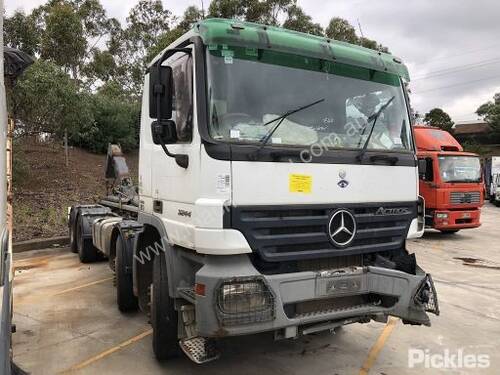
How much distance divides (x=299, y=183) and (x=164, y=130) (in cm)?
115

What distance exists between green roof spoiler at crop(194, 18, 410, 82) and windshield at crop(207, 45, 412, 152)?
0.05 metres

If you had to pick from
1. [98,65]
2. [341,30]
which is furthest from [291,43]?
[98,65]

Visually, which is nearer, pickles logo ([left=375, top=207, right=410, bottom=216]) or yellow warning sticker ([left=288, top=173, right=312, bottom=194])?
yellow warning sticker ([left=288, top=173, right=312, bottom=194])

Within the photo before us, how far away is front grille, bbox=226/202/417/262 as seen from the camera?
12.0ft

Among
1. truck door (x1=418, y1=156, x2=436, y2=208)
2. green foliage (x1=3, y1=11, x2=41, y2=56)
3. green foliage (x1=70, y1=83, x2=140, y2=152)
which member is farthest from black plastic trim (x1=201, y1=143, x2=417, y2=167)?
green foliage (x1=70, y1=83, x2=140, y2=152)

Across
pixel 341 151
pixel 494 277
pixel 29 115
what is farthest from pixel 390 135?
pixel 29 115

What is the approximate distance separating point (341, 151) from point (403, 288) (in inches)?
48.8

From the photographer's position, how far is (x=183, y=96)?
3957 millimetres

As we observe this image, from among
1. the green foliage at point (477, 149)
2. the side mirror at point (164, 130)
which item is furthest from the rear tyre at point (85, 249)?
the green foliage at point (477, 149)

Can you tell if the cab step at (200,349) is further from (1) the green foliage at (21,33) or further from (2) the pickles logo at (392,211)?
(1) the green foliage at (21,33)

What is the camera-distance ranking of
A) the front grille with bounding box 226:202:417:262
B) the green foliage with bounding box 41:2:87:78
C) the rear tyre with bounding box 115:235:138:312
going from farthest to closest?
the green foliage with bounding box 41:2:87:78 → the rear tyre with bounding box 115:235:138:312 → the front grille with bounding box 226:202:417:262

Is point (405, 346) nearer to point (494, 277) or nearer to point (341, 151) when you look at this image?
point (341, 151)

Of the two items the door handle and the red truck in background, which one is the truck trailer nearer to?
the door handle

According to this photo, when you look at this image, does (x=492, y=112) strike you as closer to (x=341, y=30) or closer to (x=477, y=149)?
(x=477, y=149)
